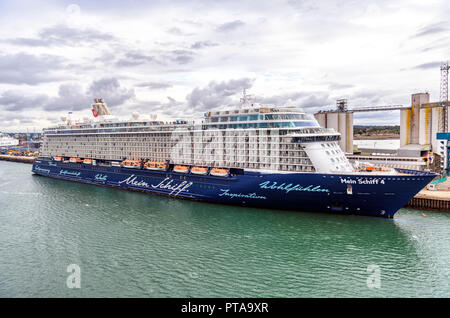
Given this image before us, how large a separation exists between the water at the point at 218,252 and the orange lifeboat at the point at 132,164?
28.2 feet

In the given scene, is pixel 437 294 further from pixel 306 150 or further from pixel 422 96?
pixel 422 96

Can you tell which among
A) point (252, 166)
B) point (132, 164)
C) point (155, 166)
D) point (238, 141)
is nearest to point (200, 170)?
point (238, 141)

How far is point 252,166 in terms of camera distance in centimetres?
2778

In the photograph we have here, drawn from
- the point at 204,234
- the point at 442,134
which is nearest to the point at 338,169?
the point at 204,234

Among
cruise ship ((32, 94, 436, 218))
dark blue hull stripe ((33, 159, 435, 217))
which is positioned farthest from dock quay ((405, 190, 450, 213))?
dark blue hull stripe ((33, 159, 435, 217))

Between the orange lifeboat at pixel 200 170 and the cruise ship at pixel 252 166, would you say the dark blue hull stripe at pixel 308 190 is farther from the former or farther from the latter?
the orange lifeboat at pixel 200 170

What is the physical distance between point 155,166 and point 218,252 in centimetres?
1836

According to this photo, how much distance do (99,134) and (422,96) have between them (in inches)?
1890

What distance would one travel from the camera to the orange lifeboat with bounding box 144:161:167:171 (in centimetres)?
3369

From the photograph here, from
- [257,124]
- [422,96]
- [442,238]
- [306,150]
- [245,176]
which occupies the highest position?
[422,96]

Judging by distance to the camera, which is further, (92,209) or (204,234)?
(92,209)

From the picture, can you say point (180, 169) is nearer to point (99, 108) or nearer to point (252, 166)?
point (252, 166)

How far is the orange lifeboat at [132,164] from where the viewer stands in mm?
36588
